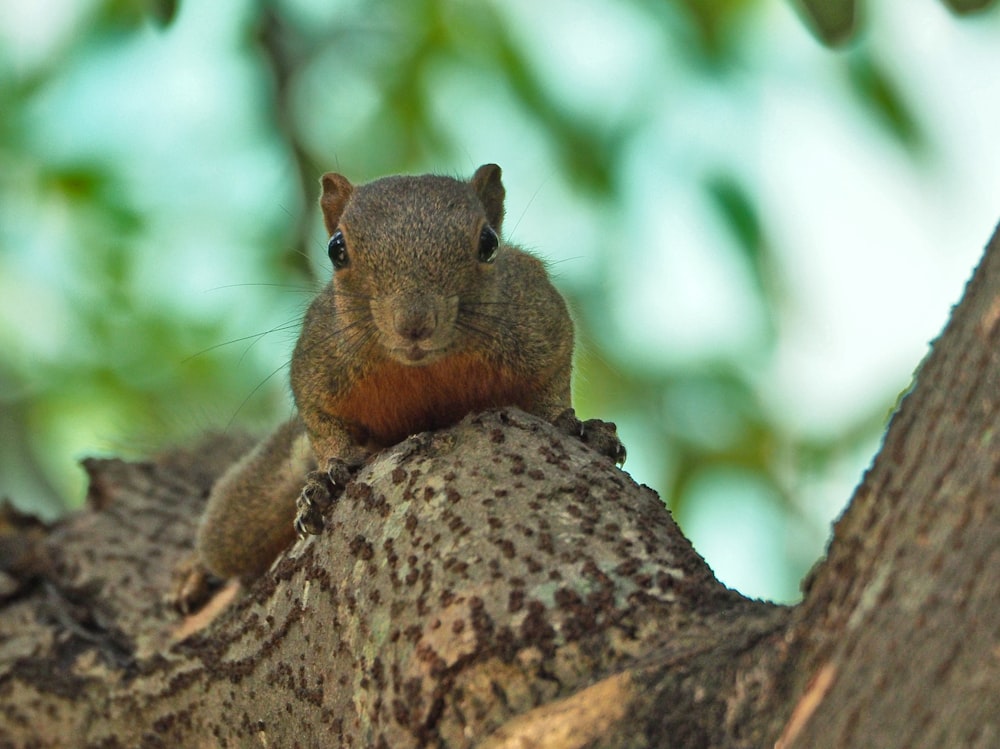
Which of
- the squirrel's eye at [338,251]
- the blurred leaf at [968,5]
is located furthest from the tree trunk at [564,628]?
the blurred leaf at [968,5]

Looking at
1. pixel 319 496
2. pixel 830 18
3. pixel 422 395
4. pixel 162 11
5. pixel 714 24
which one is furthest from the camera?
pixel 714 24

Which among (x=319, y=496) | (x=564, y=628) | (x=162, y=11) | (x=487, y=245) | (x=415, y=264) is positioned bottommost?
(x=564, y=628)

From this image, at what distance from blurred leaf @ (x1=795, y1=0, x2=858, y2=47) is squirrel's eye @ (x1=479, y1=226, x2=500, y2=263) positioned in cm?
138

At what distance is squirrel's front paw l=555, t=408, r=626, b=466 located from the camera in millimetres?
3443

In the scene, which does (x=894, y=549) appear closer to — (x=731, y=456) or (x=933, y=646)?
(x=933, y=646)

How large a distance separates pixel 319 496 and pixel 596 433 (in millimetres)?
839

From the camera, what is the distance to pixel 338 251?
3.70 m

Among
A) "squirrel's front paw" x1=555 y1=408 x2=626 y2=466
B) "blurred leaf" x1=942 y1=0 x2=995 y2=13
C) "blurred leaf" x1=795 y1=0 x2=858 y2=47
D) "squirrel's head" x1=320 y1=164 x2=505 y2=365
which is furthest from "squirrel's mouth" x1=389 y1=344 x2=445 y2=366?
"blurred leaf" x1=942 y1=0 x2=995 y2=13

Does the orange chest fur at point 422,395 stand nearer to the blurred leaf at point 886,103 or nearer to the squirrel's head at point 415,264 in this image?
the squirrel's head at point 415,264

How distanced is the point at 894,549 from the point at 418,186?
95.1 inches

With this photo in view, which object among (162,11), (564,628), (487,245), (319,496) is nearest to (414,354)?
(319,496)

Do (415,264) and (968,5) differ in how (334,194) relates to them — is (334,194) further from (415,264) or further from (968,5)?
(968,5)

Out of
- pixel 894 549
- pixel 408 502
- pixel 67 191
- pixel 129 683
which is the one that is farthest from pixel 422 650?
pixel 67 191

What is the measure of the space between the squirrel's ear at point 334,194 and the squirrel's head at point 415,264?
243mm
